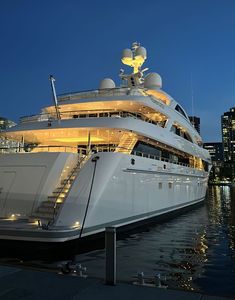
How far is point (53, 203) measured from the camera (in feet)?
36.5

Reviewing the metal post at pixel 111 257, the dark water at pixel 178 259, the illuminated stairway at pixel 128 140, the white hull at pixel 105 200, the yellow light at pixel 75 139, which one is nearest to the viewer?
the metal post at pixel 111 257

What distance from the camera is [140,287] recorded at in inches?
216

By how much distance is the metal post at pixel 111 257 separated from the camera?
5578 millimetres

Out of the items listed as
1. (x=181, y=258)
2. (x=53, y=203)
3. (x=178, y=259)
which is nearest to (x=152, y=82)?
(x=53, y=203)

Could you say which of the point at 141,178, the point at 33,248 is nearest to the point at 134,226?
the point at 141,178

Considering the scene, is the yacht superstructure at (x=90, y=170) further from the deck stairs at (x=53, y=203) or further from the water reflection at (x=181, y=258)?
the water reflection at (x=181, y=258)

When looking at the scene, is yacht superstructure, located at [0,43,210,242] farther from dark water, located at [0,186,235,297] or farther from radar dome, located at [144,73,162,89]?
dark water, located at [0,186,235,297]

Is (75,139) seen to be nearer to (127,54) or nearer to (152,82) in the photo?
(152,82)

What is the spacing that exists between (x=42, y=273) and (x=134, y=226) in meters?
8.11

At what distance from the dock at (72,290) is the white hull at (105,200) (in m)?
3.37

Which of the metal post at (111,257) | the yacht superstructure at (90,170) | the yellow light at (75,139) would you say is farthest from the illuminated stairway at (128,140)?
the metal post at (111,257)

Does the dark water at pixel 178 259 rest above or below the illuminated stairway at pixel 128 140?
below

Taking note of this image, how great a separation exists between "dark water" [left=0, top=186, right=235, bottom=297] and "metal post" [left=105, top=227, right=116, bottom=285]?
6.34 feet

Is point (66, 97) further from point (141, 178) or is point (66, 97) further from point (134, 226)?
point (134, 226)
